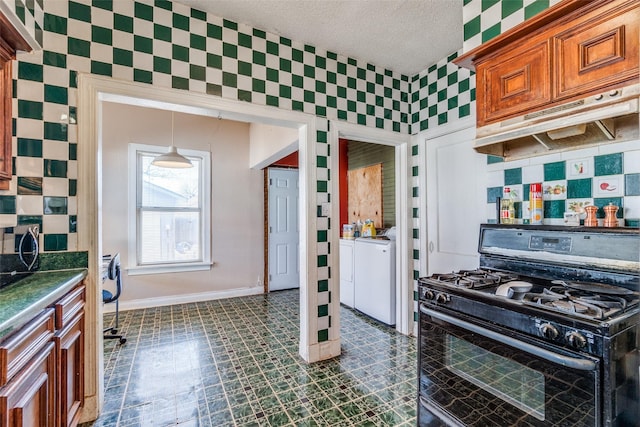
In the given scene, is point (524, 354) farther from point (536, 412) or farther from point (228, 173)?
point (228, 173)

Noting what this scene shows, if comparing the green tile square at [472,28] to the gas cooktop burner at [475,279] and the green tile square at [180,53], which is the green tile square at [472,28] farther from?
the green tile square at [180,53]

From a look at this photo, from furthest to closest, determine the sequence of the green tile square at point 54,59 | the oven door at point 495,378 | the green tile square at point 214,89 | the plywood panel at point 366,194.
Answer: the plywood panel at point 366,194, the green tile square at point 214,89, the green tile square at point 54,59, the oven door at point 495,378

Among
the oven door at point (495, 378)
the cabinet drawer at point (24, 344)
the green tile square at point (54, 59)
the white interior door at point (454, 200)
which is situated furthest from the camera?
the white interior door at point (454, 200)

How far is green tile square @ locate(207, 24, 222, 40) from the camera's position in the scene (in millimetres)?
2137

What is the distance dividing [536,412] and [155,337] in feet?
10.2

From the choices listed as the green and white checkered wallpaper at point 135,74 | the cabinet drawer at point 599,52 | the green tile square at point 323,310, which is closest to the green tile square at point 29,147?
the green and white checkered wallpaper at point 135,74

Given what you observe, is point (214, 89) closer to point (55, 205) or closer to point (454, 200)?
point (55, 205)

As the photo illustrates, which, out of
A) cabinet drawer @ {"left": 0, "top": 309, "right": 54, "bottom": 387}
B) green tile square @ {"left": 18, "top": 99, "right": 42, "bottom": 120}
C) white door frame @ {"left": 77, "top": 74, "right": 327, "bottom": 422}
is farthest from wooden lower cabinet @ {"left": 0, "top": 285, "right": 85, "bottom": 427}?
green tile square @ {"left": 18, "top": 99, "right": 42, "bottom": 120}

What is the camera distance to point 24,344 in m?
1.08

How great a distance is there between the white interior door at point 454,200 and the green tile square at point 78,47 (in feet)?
8.79

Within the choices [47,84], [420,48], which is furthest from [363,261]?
[47,84]

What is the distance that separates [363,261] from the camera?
11.7 feet

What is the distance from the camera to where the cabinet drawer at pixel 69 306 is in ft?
4.51

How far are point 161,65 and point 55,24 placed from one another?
1.81 feet
